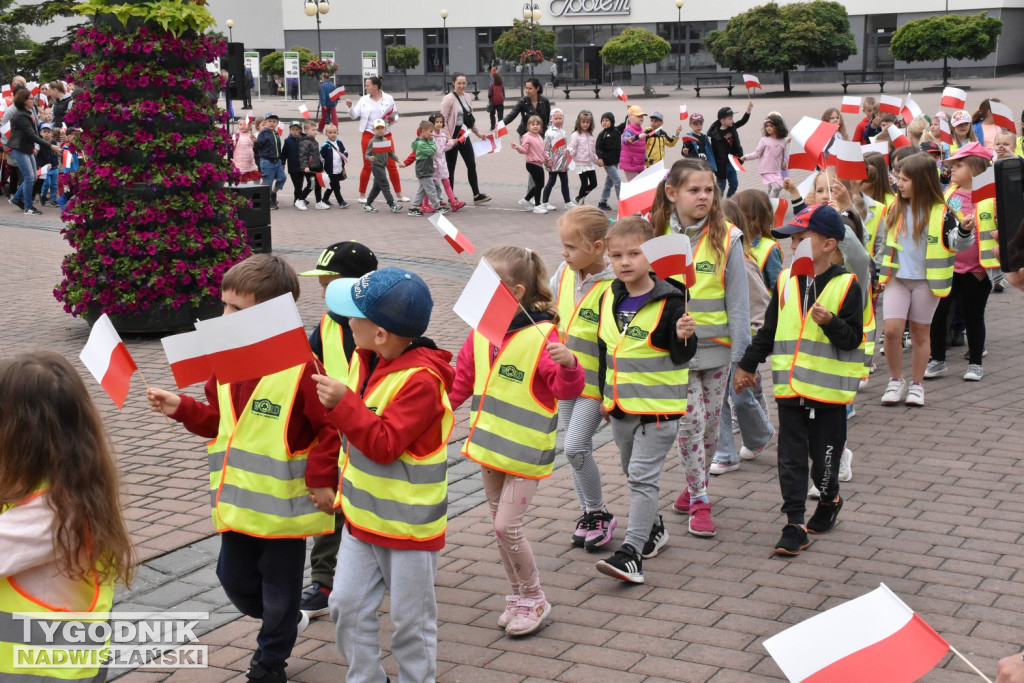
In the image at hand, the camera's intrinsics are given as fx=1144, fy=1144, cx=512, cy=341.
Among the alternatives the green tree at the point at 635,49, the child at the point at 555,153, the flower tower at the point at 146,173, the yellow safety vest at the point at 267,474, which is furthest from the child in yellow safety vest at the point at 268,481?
the green tree at the point at 635,49

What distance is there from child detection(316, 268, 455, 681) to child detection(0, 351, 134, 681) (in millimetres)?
920

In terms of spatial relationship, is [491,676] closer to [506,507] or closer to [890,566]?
[506,507]

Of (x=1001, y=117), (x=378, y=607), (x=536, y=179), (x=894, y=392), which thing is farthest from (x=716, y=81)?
(x=378, y=607)

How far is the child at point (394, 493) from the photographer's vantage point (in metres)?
3.63

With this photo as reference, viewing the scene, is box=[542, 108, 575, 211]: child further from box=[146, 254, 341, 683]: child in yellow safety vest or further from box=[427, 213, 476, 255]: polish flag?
box=[146, 254, 341, 683]: child in yellow safety vest

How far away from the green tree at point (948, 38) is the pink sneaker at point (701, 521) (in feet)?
154

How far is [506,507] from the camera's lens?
4500mm

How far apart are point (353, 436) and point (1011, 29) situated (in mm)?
60129

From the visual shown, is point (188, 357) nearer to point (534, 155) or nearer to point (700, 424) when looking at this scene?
point (700, 424)

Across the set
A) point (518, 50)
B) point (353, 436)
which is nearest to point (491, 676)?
point (353, 436)

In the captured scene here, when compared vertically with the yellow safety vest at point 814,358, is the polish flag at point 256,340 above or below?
above

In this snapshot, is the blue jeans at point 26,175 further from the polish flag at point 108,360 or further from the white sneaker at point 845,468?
the polish flag at point 108,360

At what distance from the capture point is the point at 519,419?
456 cm

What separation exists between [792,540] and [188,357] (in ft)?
9.92
